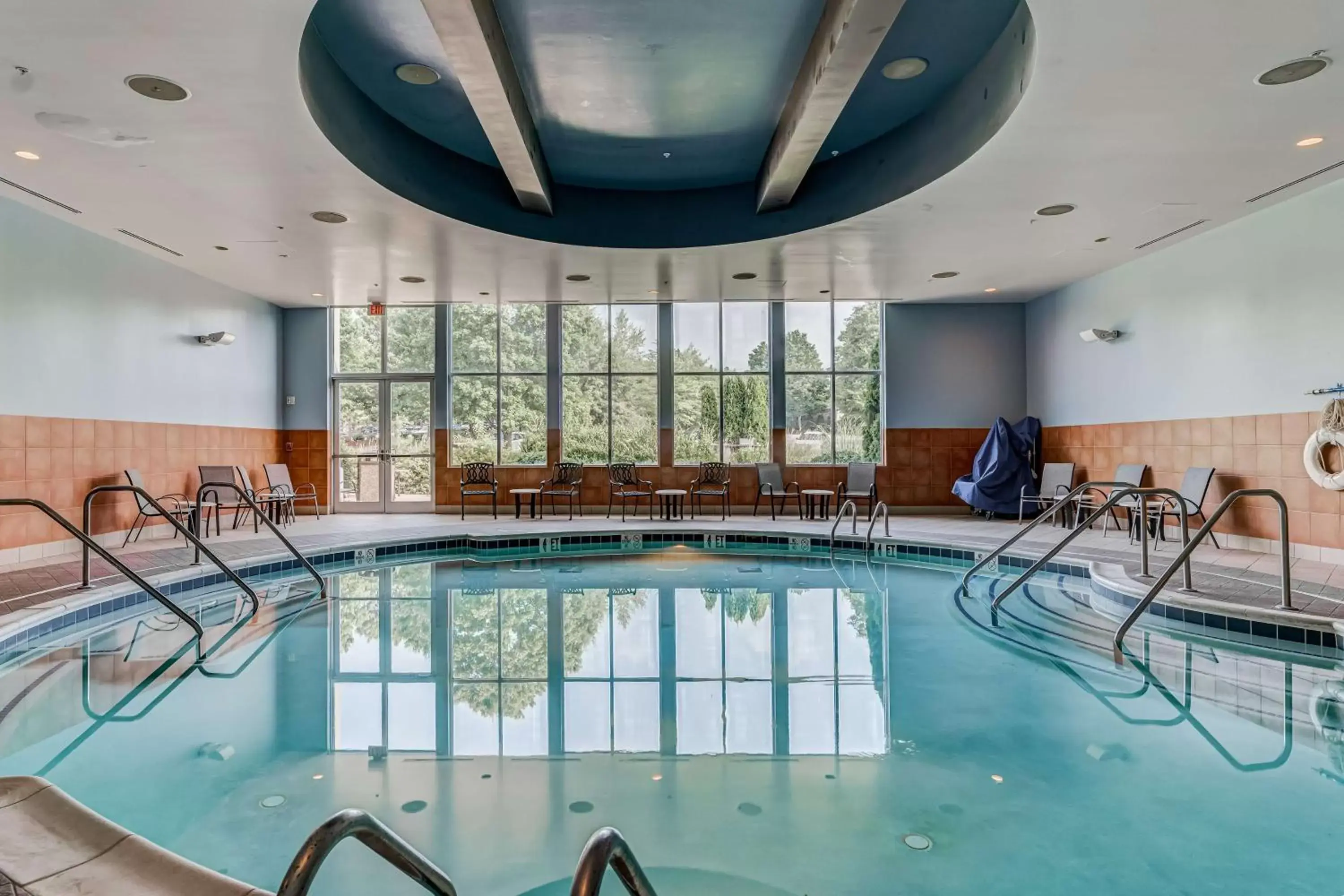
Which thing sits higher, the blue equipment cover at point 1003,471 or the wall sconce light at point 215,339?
the wall sconce light at point 215,339

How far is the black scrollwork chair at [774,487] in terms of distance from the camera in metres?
10.3

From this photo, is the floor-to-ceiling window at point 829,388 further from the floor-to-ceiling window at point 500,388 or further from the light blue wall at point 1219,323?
the floor-to-ceiling window at point 500,388

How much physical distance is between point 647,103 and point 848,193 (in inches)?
77.4

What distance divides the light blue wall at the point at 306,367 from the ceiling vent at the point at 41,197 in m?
4.57

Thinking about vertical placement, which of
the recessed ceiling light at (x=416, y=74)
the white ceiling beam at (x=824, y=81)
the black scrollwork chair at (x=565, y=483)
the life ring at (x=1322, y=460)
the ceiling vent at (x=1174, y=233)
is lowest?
the black scrollwork chair at (x=565, y=483)

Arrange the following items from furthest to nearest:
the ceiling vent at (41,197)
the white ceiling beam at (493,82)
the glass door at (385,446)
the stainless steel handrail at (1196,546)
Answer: the glass door at (385,446) < the ceiling vent at (41,197) < the stainless steel handrail at (1196,546) < the white ceiling beam at (493,82)

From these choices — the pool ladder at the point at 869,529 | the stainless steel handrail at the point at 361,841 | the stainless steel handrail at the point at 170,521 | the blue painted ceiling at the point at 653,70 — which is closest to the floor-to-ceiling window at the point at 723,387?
the pool ladder at the point at 869,529

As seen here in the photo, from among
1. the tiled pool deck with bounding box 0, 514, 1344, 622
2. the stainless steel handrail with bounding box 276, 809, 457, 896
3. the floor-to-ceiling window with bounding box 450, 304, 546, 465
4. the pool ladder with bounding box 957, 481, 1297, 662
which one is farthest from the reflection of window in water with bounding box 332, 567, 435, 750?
the floor-to-ceiling window with bounding box 450, 304, 546, 465

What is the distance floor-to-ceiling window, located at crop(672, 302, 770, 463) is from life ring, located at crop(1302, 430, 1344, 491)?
6322mm

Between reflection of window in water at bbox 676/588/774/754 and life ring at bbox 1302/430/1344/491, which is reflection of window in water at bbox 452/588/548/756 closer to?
reflection of window in water at bbox 676/588/774/754

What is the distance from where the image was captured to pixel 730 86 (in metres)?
5.38

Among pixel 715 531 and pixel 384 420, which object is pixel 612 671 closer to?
pixel 715 531

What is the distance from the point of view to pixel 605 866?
3.53 feet

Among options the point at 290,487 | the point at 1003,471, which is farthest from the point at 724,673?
the point at 290,487
